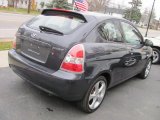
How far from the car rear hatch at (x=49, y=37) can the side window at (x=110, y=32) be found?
388 mm

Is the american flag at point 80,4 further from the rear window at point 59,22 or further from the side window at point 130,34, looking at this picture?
the rear window at point 59,22

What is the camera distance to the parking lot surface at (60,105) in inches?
138

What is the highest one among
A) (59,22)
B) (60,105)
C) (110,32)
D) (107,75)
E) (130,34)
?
(59,22)

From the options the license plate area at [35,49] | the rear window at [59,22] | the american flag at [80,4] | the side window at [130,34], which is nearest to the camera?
the license plate area at [35,49]

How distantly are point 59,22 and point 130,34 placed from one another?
6.17 feet

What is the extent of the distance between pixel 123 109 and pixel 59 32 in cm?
192

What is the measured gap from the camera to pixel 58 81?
318 centimetres

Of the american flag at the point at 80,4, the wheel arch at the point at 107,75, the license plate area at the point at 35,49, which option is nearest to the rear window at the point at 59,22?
the license plate area at the point at 35,49

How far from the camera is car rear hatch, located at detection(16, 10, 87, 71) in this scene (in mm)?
3270

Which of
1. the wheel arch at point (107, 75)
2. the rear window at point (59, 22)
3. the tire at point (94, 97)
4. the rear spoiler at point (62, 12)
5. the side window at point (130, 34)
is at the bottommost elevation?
the tire at point (94, 97)

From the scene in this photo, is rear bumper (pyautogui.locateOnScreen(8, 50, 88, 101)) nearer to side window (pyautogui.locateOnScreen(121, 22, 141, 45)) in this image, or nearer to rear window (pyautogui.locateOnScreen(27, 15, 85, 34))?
rear window (pyautogui.locateOnScreen(27, 15, 85, 34))

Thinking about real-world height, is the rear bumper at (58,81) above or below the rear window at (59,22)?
below

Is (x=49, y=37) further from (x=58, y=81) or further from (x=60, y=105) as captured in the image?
(x=60, y=105)

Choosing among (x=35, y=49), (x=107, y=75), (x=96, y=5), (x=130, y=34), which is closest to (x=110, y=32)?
(x=107, y=75)
